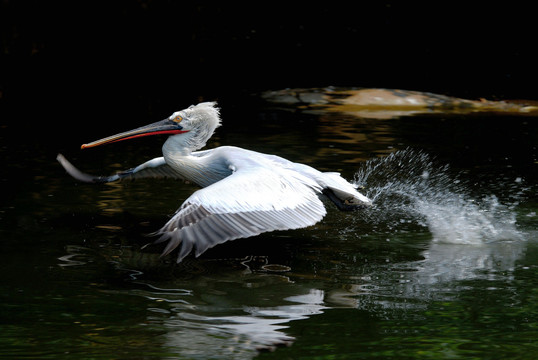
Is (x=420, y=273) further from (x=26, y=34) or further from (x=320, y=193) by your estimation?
(x=26, y=34)

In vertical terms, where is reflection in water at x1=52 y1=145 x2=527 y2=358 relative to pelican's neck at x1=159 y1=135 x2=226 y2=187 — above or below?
below

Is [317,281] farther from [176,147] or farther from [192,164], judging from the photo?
[176,147]

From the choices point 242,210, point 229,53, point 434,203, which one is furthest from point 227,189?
point 229,53

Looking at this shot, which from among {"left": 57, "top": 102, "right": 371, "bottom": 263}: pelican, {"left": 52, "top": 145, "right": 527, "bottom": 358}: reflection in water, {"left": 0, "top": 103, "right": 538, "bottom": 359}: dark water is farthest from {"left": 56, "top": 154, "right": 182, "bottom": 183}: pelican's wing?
{"left": 52, "top": 145, "right": 527, "bottom": 358}: reflection in water

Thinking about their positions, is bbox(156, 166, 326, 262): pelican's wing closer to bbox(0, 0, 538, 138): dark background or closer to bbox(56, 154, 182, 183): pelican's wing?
bbox(56, 154, 182, 183): pelican's wing

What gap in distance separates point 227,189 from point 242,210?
0.61ft

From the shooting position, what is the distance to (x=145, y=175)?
7730mm

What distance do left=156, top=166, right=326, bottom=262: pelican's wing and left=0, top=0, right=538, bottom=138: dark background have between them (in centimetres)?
590

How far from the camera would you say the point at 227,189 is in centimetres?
599

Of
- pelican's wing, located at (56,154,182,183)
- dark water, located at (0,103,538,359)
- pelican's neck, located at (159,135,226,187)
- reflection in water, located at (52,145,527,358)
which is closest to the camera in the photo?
dark water, located at (0,103,538,359)

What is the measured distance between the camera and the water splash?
711 cm

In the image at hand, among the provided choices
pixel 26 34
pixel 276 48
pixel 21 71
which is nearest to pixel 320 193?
pixel 21 71

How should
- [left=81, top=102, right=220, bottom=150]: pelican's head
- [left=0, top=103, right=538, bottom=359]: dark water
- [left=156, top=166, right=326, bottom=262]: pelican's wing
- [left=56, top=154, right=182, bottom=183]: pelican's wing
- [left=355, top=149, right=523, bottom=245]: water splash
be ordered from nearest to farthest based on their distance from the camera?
[left=0, top=103, right=538, bottom=359]: dark water, [left=156, top=166, right=326, bottom=262]: pelican's wing, [left=355, top=149, right=523, bottom=245]: water splash, [left=81, top=102, right=220, bottom=150]: pelican's head, [left=56, top=154, right=182, bottom=183]: pelican's wing

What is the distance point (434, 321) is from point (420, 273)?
97 cm
